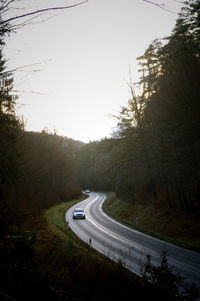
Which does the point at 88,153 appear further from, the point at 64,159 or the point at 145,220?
the point at 145,220

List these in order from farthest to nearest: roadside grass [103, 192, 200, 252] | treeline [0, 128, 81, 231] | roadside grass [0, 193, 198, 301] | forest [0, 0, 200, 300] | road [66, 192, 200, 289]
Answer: roadside grass [103, 192, 200, 252] < forest [0, 0, 200, 300] < road [66, 192, 200, 289] < treeline [0, 128, 81, 231] < roadside grass [0, 193, 198, 301]

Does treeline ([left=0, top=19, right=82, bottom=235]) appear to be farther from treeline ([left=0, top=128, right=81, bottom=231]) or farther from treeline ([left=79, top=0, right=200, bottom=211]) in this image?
treeline ([left=79, top=0, right=200, bottom=211])

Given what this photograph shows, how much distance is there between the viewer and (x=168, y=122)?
12.0 metres

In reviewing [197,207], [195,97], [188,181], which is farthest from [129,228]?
[195,97]

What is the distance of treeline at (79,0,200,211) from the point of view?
37.0ft

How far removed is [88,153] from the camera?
102 metres

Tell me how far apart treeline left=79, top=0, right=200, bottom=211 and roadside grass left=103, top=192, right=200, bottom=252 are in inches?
42.4

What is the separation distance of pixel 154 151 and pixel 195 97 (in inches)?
194

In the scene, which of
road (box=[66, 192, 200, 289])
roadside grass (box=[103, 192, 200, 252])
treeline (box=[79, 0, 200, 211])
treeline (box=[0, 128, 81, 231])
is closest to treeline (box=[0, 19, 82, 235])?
treeline (box=[0, 128, 81, 231])

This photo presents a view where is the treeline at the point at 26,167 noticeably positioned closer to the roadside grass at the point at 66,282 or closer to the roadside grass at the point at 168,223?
the roadside grass at the point at 66,282

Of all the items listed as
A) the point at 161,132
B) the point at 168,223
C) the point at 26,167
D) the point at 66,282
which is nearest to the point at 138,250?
the point at 168,223

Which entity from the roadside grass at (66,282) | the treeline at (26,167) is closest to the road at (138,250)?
the roadside grass at (66,282)

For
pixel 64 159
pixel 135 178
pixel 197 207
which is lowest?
pixel 197 207

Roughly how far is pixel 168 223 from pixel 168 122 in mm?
9603
